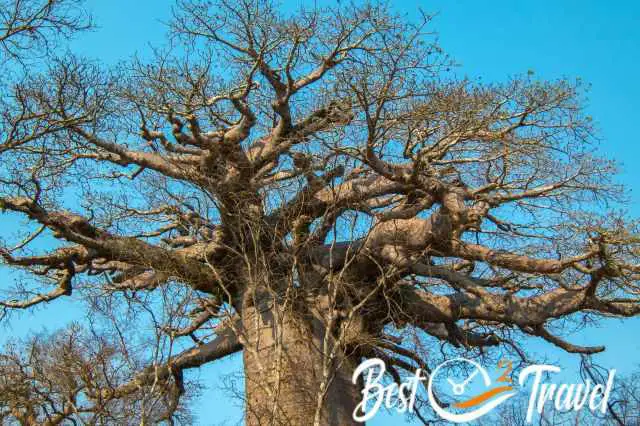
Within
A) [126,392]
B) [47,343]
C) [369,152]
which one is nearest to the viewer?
[369,152]

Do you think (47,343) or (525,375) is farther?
(47,343)

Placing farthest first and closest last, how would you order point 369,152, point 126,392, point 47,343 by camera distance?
point 47,343 → point 126,392 → point 369,152

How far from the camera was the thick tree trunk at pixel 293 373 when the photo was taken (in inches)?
288

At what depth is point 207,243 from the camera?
8875mm

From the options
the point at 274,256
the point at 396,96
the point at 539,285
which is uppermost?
the point at 396,96

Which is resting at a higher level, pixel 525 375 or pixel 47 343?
pixel 47 343

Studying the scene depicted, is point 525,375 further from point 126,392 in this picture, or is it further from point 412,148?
point 126,392

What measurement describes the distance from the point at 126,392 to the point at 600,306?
16.8ft

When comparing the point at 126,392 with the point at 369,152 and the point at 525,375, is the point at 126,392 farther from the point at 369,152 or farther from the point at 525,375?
the point at 525,375

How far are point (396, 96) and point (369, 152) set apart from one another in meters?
0.81

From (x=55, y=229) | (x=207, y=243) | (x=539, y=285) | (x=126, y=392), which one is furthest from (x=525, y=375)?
(x=55, y=229)

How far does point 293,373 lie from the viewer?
305 inches

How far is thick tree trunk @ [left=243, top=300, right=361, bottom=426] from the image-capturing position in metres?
7.32

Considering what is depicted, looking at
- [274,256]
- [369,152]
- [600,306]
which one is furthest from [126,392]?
[600,306]
